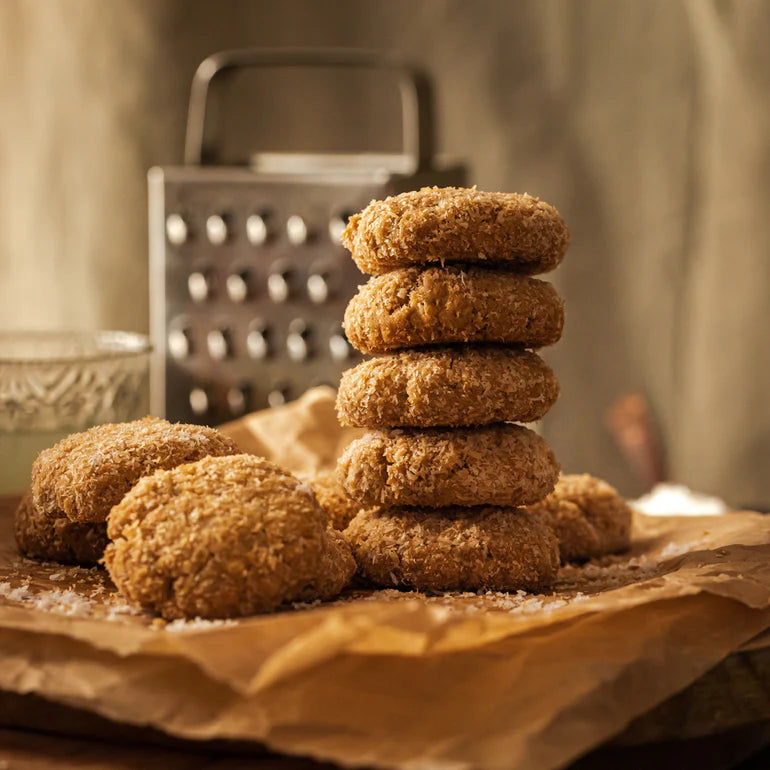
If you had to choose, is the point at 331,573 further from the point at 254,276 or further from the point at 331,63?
the point at 331,63

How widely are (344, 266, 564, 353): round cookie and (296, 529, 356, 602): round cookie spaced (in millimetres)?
297

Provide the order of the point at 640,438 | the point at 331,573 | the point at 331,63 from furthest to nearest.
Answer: the point at 640,438 → the point at 331,63 → the point at 331,573

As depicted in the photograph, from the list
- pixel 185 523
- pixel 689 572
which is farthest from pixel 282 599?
pixel 689 572

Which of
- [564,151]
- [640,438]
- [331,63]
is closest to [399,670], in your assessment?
[331,63]

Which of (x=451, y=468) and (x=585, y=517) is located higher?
(x=451, y=468)

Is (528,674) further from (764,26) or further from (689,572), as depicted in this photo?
(764,26)

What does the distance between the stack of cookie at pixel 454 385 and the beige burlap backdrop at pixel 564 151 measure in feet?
7.73

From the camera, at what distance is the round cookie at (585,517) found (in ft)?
6.00

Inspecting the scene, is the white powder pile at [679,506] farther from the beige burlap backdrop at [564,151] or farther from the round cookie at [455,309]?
the round cookie at [455,309]

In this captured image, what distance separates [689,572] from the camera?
1547 millimetres

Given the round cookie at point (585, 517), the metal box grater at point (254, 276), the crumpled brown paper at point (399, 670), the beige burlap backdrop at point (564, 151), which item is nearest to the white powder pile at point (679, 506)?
the round cookie at point (585, 517)

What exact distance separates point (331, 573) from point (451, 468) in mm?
225

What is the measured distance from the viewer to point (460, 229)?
1.51 metres

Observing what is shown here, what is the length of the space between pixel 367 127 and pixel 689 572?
11.1 ft
